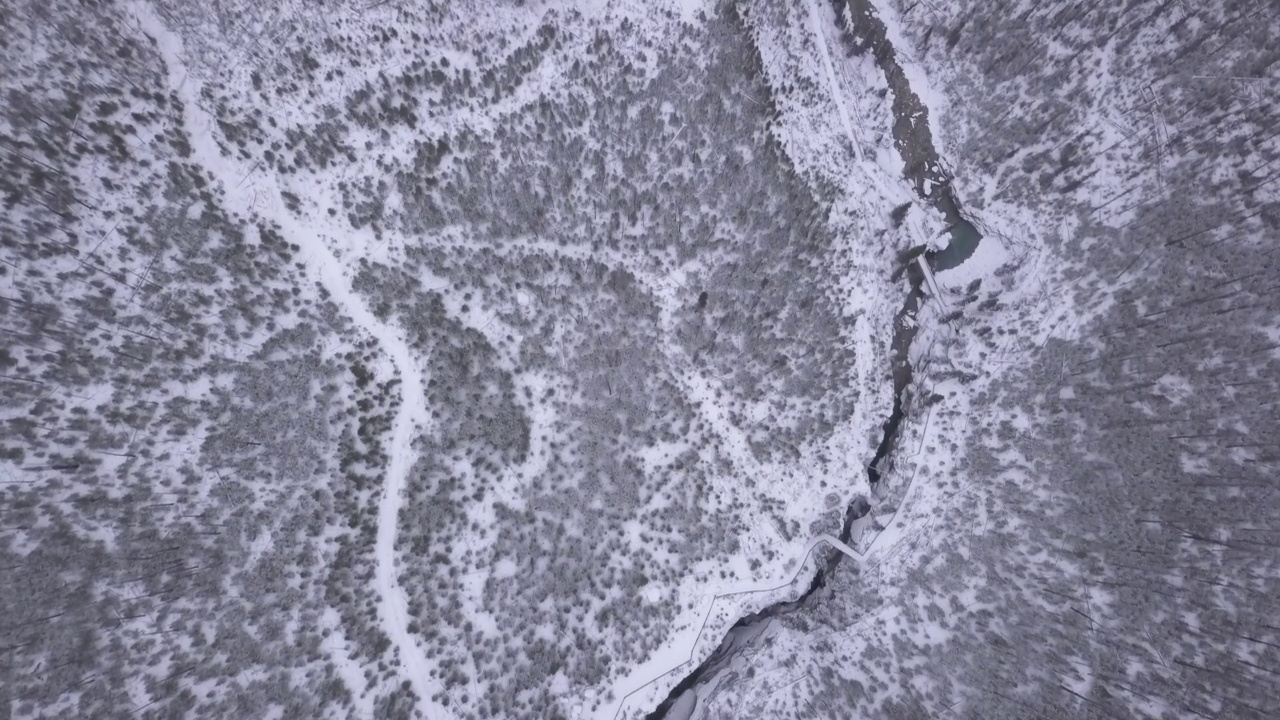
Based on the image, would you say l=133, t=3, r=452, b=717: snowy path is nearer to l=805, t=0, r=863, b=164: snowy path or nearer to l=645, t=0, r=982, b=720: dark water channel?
l=645, t=0, r=982, b=720: dark water channel

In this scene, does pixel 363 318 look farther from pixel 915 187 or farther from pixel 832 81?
pixel 915 187

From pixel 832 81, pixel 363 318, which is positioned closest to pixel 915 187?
pixel 832 81

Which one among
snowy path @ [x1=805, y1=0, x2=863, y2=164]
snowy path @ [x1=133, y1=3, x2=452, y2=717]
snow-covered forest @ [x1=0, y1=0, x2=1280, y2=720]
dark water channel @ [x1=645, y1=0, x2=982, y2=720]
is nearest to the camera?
snow-covered forest @ [x1=0, y1=0, x2=1280, y2=720]

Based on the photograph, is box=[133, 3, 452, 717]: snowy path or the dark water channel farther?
the dark water channel

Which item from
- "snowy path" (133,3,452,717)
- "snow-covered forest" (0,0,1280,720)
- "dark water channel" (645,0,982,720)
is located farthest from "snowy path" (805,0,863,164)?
"snowy path" (133,3,452,717)

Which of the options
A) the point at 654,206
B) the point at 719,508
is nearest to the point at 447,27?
the point at 654,206

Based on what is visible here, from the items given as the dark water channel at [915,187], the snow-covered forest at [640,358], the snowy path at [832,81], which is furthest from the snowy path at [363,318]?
the snowy path at [832,81]

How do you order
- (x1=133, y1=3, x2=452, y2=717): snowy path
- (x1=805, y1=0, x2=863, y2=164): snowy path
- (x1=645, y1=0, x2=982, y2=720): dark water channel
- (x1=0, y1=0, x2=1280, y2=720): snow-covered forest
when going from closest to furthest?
(x1=0, y1=0, x2=1280, y2=720): snow-covered forest < (x1=133, y1=3, x2=452, y2=717): snowy path < (x1=645, y1=0, x2=982, y2=720): dark water channel < (x1=805, y1=0, x2=863, y2=164): snowy path

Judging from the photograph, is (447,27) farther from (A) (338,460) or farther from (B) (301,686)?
(B) (301,686)
